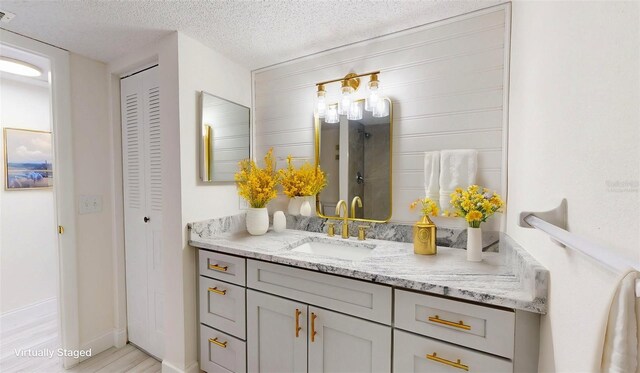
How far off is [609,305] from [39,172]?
3838 mm

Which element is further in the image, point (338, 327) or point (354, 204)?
point (354, 204)

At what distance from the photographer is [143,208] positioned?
192cm

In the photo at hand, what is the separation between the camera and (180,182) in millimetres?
1578

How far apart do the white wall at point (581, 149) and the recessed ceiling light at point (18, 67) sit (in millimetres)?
3089

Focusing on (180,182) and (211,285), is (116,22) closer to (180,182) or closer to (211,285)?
(180,182)

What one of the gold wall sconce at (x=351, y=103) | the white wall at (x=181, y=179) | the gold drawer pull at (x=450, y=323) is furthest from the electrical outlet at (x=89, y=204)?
the gold drawer pull at (x=450, y=323)

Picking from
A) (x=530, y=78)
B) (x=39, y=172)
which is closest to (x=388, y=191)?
(x=530, y=78)

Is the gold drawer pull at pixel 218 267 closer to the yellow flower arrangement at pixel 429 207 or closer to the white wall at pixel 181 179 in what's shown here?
the white wall at pixel 181 179

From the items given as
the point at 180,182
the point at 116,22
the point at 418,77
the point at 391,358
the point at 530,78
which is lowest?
the point at 391,358

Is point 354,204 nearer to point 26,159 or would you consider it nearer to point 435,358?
point 435,358

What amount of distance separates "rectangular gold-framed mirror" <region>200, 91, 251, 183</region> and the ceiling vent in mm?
975

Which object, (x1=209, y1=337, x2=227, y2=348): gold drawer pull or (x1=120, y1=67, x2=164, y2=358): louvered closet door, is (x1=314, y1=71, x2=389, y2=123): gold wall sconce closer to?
(x1=120, y1=67, x2=164, y2=358): louvered closet door

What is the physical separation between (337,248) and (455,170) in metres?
0.85

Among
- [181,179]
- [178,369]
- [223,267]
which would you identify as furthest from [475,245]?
[178,369]
